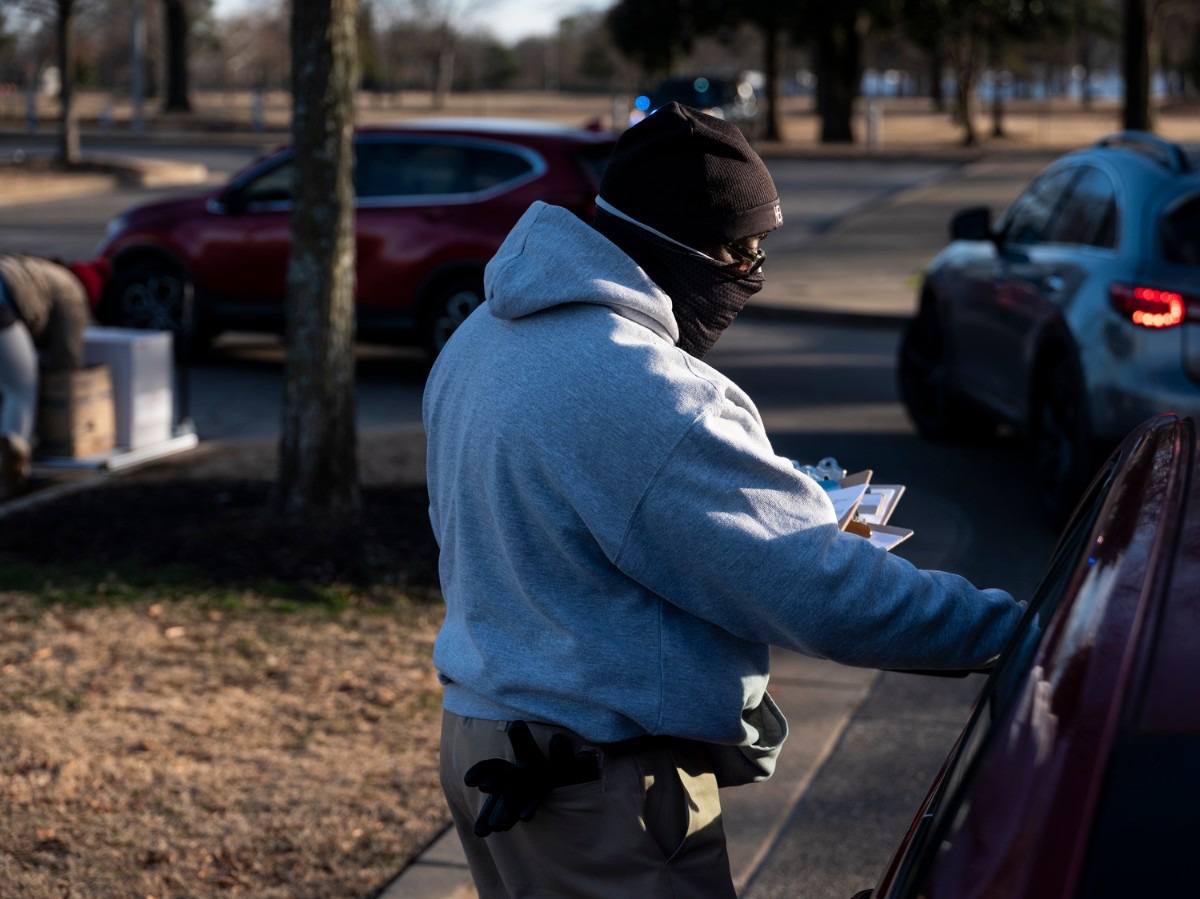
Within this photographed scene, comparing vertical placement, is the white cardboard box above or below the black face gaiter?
below

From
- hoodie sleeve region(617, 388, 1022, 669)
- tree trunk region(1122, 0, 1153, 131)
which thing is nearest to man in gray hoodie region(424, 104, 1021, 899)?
hoodie sleeve region(617, 388, 1022, 669)

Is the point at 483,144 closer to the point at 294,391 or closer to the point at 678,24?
the point at 294,391

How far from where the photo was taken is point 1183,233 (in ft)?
21.9

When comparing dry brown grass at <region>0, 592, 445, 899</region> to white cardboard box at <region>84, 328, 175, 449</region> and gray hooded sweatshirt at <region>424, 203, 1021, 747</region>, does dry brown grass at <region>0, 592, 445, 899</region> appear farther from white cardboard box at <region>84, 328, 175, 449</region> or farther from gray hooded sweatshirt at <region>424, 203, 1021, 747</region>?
white cardboard box at <region>84, 328, 175, 449</region>

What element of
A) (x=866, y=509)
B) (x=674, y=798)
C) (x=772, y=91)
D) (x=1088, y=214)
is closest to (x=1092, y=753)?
(x=674, y=798)

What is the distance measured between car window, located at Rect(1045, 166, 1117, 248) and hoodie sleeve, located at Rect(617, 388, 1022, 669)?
5166 millimetres

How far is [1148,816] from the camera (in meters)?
1.34

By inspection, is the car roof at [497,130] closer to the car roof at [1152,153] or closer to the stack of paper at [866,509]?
the car roof at [1152,153]

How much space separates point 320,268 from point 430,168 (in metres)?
4.78

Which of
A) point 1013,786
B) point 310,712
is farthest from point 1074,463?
point 1013,786

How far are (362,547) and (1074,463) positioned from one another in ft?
10.0

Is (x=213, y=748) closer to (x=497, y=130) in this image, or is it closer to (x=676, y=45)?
(x=497, y=130)

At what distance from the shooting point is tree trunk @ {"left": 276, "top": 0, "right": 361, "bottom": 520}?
22.2 ft

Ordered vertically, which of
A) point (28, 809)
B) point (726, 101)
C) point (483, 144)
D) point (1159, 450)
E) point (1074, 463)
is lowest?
point (28, 809)
